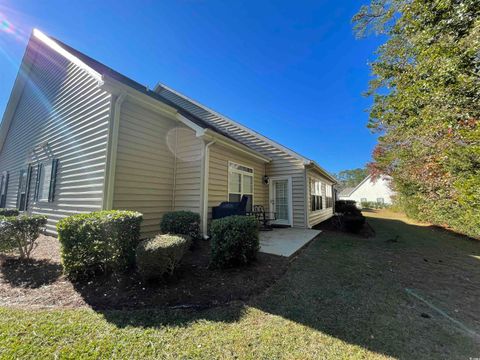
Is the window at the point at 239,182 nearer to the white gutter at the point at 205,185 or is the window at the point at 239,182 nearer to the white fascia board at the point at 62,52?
the white gutter at the point at 205,185

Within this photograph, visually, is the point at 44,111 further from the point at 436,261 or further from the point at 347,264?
the point at 436,261

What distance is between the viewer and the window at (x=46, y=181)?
22.1 ft

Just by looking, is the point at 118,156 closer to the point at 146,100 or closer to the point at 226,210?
the point at 146,100

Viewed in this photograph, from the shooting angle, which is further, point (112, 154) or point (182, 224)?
point (182, 224)

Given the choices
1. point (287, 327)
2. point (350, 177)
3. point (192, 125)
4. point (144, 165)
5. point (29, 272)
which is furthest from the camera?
point (350, 177)

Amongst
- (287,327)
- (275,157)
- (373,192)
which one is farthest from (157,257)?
(373,192)

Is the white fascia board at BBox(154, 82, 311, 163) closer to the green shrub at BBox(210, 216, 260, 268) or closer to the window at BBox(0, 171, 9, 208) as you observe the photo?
the green shrub at BBox(210, 216, 260, 268)

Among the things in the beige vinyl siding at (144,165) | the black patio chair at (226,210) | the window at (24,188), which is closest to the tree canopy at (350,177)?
the black patio chair at (226,210)

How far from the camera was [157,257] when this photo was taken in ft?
10.6

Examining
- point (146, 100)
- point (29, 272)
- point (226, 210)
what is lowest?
point (29, 272)

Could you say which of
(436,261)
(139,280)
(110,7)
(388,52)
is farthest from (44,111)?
(436,261)

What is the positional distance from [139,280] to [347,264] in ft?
14.3

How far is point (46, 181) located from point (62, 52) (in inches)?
175

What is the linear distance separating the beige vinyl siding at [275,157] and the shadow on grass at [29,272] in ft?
26.3
